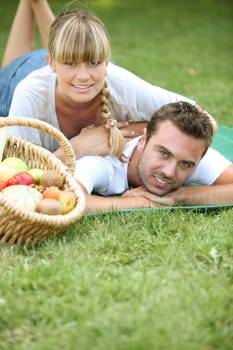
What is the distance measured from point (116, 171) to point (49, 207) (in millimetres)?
926

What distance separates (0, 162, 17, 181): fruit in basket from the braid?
0.70m

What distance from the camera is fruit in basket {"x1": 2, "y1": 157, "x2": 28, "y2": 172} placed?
11.6 ft

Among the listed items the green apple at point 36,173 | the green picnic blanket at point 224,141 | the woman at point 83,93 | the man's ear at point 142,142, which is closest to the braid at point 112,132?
the woman at point 83,93

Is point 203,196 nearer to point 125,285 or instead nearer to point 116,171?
point 116,171

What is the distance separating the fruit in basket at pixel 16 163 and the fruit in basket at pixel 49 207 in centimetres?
52

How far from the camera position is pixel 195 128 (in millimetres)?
3557

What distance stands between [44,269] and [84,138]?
134 cm

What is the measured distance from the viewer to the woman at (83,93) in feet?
12.0

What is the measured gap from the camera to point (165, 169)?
11.7ft

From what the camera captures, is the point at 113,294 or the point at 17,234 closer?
the point at 113,294

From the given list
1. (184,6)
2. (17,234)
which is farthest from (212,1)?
(17,234)

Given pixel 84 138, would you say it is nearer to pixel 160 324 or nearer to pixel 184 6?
pixel 160 324

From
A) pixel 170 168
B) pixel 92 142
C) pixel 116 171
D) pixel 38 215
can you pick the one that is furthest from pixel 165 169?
pixel 38 215

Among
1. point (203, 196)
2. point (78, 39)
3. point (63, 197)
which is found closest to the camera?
point (63, 197)
